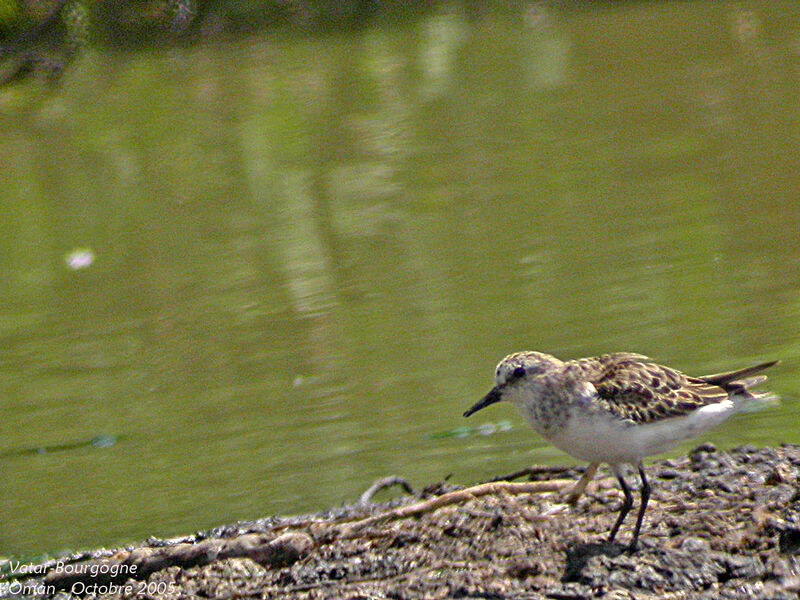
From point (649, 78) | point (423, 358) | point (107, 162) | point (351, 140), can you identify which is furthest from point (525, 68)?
point (423, 358)

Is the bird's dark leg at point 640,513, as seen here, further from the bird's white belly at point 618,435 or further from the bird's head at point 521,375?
the bird's head at point 521,375

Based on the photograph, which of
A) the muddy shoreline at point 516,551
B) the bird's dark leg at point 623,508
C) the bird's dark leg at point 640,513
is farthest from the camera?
the bird's dark leg at point 623,508

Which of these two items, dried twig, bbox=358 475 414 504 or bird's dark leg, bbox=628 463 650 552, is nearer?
bird's dark leg, bbox=628 463 650 552

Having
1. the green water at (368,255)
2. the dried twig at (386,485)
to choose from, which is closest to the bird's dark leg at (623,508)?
the dried twig at (386,485)

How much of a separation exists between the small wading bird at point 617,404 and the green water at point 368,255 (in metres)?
1.45

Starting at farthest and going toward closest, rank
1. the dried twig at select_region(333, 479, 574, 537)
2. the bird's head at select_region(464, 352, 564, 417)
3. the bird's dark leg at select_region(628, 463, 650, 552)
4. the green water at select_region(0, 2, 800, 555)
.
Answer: the green water at select_region(0, 2, 800, 555), the dried twig at select_region(333, 479, 574, 537), the bird's head at select_region(464, 352, 564, 417), the bird's dark leg at select_region(628, 463, 650, 552)

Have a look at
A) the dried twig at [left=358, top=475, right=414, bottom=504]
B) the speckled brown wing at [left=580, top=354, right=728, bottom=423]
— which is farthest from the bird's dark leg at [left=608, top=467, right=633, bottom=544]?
the dried twig at [left=358, top=475, right=414, bottom=504]

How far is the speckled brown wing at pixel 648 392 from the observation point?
17.9ft

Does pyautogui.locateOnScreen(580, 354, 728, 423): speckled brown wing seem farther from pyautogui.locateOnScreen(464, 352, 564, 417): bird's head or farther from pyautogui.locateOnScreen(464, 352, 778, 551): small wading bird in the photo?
pyautogui.locateOnScreen(464, 352, 564, 417): bird's head

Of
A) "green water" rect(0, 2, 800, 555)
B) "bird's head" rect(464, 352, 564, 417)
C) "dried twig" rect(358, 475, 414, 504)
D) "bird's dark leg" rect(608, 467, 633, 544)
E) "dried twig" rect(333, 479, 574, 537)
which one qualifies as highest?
"bird's head" rect(464, 352, 564, 417)

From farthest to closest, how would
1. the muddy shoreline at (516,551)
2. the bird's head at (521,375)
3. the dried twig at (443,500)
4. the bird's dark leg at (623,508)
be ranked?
the dried twig at (443,500), the bird's head at (521,375), the bird's dark leg at (623,508), the muddy shoreline at (516,551)

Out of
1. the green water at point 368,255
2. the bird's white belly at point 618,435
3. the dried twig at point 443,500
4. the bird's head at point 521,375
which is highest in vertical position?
the bird's head at point 521,375

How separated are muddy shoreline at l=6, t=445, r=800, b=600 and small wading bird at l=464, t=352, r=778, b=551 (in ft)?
0.77

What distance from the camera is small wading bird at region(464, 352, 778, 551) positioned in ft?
17.7
